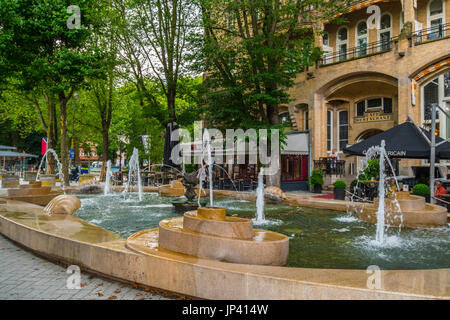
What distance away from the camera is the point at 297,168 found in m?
23.2

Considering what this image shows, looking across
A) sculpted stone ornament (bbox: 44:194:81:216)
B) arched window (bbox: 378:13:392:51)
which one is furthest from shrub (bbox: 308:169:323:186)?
sculpted stone ornament (bbox: 44:194:81:216)

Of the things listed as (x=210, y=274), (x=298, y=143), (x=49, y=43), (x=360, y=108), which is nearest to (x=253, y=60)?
(x=298, y=143)

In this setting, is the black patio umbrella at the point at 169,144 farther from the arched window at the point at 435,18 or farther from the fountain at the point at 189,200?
the arched window at the point at 435,18

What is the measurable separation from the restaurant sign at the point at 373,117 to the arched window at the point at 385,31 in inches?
168

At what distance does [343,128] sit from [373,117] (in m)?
2.41

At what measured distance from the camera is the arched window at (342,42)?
77.9 ft

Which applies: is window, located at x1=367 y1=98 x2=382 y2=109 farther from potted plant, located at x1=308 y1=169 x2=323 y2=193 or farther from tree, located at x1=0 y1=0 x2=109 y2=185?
tree, located at x1=0 y1=0 x2=109 y2=185

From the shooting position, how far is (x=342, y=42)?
950 inches

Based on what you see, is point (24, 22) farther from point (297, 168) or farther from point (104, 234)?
point (297, 168)

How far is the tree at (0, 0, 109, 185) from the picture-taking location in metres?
14.4

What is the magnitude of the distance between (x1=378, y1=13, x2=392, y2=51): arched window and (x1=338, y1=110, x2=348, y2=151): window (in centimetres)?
508

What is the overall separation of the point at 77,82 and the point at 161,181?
350 inches

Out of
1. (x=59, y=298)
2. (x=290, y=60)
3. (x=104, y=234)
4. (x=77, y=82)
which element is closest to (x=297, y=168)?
(x=290, y=60)

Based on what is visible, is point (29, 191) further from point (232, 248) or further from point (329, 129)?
point (329, 129)
